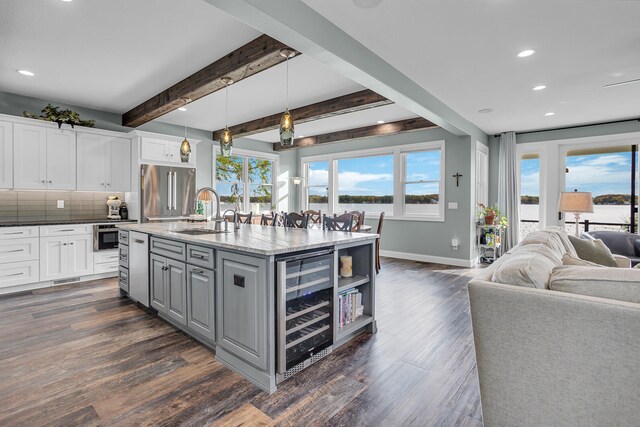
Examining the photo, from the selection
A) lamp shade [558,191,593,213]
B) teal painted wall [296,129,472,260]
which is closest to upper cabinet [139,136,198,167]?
teal painted wall [296,129,472,260]

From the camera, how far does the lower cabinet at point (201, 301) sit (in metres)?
2.44

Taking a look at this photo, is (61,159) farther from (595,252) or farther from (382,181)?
(595,252)

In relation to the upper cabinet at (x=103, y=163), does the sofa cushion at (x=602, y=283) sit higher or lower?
lower

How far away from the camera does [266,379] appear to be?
2.05 m

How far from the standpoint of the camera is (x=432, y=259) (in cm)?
631

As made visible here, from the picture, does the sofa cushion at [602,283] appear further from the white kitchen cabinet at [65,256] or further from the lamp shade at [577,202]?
the white kitchen cabinet at [65,256]

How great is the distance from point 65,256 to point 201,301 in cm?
340

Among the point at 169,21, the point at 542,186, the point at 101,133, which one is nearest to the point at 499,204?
the point at 542,186

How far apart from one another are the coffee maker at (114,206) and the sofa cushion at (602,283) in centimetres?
596

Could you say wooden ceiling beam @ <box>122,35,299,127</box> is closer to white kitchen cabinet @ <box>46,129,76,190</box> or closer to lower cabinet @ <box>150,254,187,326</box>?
white kitchen cabinet @ <box>46,129,76,190</box>

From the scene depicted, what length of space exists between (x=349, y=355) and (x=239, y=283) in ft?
3.46

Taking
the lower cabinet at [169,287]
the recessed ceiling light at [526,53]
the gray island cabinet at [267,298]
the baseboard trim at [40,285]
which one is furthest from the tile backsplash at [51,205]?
the recessed ceiling light at [526,53]

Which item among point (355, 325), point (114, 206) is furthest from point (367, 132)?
point (114, 206)

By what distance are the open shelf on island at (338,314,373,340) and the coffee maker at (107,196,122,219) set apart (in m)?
4.56
